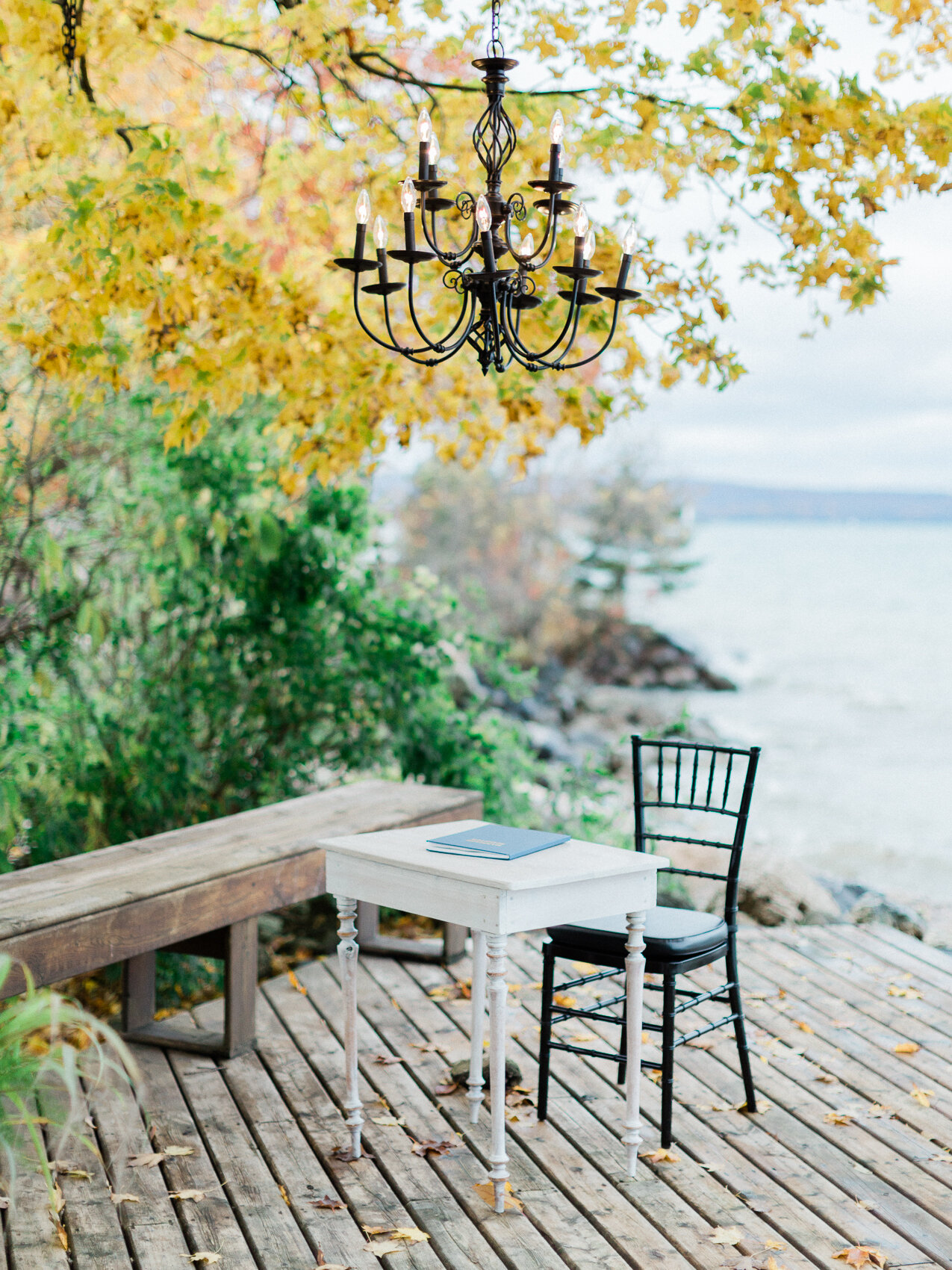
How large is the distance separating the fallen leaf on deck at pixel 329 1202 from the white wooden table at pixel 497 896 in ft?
0.66

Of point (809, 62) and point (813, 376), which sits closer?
point (809, 62)

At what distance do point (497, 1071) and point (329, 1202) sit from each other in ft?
1.58

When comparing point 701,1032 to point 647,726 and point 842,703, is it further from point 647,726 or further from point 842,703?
point 842,703

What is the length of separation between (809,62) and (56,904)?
3090 mm

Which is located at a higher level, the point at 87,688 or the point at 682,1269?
the point at 87,688

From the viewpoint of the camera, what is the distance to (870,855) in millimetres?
9445

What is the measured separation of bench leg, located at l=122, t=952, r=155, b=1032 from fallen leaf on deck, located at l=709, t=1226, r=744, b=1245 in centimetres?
193

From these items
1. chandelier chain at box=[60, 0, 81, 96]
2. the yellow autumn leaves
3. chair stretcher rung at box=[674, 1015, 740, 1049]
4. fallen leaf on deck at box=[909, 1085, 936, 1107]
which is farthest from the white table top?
chandelier chain at box=[60, 0, 81, 96]

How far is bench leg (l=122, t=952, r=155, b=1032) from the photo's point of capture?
143 inches

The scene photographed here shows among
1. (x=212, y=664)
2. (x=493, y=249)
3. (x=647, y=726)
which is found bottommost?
(x=647, y=726)

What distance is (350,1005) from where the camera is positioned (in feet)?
9.40

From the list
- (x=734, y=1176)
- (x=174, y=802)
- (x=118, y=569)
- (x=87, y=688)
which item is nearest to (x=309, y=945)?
(x=174, y=802)

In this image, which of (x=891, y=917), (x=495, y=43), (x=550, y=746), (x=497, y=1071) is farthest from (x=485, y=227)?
(x=550, y=746)

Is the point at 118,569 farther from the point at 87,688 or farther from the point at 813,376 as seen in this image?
the point at 813,376
